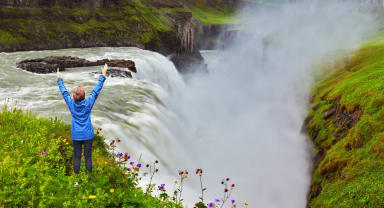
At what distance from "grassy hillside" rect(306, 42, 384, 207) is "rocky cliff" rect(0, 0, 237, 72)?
41572 mm

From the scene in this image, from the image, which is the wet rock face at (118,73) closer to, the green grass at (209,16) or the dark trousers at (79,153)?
the dark trousers at (79,153)

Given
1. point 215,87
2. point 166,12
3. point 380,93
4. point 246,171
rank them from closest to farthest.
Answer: point 380,93
point 246,171
point 215,87
point 166,12

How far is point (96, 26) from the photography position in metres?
57.0

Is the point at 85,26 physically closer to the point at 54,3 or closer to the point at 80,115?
the point at 54,3

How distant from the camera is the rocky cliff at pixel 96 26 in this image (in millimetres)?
45906

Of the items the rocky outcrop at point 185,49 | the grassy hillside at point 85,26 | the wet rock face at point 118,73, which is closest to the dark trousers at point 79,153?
the wet rock face at point 118,73

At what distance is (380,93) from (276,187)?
7599 mm

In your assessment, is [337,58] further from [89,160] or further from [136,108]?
[89,160]

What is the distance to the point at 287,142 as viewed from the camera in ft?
75.2

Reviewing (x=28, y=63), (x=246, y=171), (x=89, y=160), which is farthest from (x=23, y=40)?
(x=89, y=160)

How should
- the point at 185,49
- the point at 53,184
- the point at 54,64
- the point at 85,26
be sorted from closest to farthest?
the point at 53,184, the point at 54,64, the point at 85,26, the point at 185,49

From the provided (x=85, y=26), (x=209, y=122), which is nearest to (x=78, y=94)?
(x=209, y=122)

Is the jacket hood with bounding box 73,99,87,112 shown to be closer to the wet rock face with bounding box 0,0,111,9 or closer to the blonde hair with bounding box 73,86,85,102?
the blonde hair with bounding box 73,86,85,102

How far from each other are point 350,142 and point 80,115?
1163 centimetres
